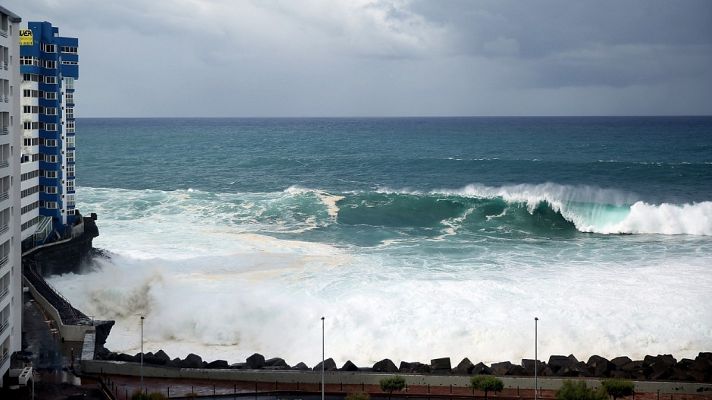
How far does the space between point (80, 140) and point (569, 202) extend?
105m

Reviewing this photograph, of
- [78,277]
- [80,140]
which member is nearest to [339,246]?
[78,277]

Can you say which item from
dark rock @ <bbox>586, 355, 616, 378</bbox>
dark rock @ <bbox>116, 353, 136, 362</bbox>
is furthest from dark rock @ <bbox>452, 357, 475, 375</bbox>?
dark rock @ <bbox>116, 353, 136, 362</bbox>

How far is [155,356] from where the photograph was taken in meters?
29.2

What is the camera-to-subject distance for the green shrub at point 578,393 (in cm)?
2430

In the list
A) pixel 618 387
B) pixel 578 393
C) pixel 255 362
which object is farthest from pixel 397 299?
pixel 578 393

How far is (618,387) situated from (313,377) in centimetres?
912

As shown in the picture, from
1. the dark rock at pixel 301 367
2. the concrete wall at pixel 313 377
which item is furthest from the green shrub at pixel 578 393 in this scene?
the dark rock at pixel 301 367

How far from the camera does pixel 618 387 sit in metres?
26.0

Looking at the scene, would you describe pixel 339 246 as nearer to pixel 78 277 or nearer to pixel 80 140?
A: pixel 78 277

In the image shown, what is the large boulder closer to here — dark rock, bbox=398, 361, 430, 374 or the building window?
dark rock, bbox=398, 361, 430, 374

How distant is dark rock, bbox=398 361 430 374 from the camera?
28.6m

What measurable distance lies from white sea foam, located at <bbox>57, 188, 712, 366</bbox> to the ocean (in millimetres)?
101

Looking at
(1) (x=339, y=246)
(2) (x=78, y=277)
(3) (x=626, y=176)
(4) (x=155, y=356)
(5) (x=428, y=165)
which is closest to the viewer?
(4) (x=155, y=356)

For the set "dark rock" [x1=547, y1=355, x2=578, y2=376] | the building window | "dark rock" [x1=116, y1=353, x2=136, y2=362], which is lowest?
"dark rock" [x1=116, y1=353, x2=136, y2=362]
